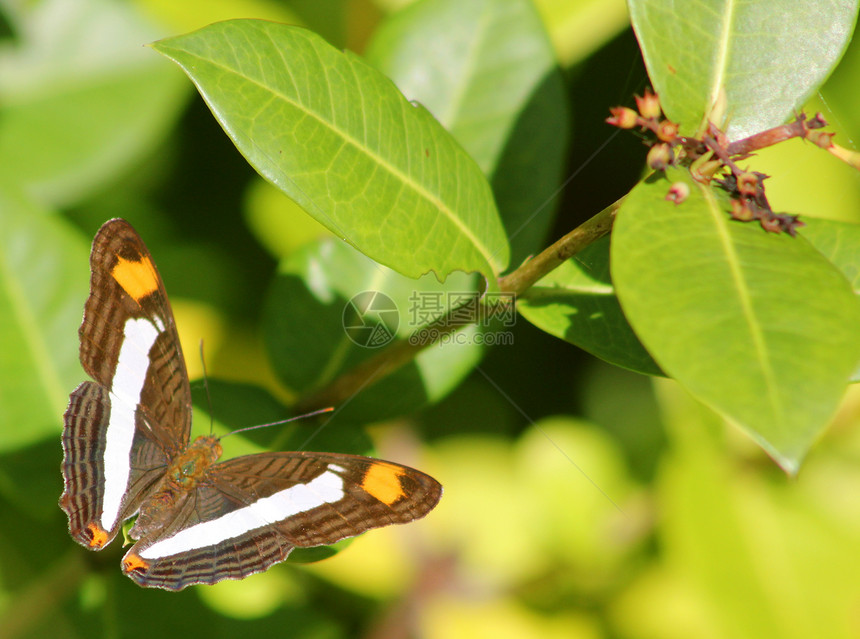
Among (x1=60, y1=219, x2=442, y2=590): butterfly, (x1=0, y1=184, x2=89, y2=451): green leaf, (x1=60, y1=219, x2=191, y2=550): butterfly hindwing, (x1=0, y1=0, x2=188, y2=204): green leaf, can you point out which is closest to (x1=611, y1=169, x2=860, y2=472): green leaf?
(x1=60, y1=219, x2=442, y2=590): butterfly

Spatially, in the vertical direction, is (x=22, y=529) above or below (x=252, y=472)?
below

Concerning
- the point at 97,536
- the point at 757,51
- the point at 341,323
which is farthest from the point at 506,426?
the point at 757,51

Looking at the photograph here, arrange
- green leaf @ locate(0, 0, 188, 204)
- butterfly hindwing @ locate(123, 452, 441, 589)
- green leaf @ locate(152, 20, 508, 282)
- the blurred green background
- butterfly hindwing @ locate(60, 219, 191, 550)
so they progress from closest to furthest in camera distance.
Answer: green leaf @ locate(152, 20, 508, 282) → butterfly hindwing @ locate(123, 452, 441, 589) → butterfly hindwing @ locate(60, 219, 191, 550) → the blurred green background → green leaf @ locate(0, 0, 188, 204)

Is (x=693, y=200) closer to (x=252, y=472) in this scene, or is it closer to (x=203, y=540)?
(x=252, y=472)

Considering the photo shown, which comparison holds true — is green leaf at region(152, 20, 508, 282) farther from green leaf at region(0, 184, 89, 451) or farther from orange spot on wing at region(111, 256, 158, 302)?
green leaf at region(0, 184, 89, 451)

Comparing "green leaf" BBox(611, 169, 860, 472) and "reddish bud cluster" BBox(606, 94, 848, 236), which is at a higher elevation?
"reddish bud cluster" BBox(606, 94, 848, 236)

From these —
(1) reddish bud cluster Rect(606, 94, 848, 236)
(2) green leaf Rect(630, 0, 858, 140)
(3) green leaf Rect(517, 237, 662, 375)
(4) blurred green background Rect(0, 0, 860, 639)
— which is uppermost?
(2) green leaf Rect(630, 0, 858, 140)

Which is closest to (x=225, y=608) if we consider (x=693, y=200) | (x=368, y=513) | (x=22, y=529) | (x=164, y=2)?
(x=22, y=529)
